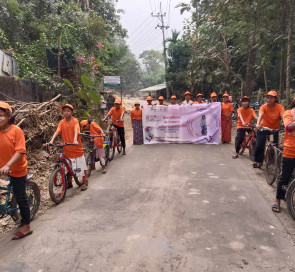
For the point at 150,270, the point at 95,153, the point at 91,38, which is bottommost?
the point at 150,270

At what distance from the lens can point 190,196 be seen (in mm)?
4895

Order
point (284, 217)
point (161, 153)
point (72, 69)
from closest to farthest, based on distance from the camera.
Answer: point (284, 217) → point (161, 153) → point (72, 69)

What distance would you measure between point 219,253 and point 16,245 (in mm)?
2576

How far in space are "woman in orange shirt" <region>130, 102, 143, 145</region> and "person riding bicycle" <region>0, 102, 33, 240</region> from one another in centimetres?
666

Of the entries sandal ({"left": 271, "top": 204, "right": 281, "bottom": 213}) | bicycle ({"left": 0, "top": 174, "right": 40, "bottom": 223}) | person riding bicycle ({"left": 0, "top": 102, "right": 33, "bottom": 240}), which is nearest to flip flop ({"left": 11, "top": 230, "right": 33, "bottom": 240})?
person riding bicycle ({"left": 0, "top": 102, "right": 33, "bottom": 240})

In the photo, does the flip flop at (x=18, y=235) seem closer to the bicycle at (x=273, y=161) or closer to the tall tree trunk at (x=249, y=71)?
the bicycle at (x=273, y=161)

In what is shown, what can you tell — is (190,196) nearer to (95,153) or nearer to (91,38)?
(95,153)

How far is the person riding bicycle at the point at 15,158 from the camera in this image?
3289mm

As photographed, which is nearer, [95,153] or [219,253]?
[219,253]

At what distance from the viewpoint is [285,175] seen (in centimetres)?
409

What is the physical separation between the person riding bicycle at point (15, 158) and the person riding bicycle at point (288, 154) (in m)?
3.60

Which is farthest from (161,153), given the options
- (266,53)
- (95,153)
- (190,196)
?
(266,53)

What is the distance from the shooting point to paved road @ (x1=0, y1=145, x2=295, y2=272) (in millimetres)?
3014

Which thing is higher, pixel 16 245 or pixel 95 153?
pixel 95 153
